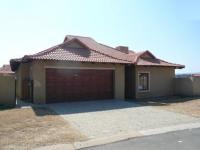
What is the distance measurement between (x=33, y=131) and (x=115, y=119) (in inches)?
148

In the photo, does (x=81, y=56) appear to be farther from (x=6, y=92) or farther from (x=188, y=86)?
(x=188, y=86)

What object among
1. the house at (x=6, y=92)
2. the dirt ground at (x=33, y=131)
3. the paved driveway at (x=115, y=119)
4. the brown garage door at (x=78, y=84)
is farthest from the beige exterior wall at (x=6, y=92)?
the paved driveway at (x=115, y=119)

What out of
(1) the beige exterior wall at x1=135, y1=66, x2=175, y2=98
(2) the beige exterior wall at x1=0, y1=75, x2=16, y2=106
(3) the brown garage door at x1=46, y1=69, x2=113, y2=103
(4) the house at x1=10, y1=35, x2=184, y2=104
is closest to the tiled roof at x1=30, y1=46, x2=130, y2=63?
(4) the house at x1=10, y1=35, x2=184, y2=104

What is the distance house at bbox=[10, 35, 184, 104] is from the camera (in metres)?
15.4

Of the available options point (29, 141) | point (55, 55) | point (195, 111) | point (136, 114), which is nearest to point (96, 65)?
point (55, 55)

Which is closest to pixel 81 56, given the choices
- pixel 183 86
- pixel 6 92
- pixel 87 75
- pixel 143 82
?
pixel 87 75

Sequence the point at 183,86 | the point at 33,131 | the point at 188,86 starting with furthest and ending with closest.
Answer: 1. the point at 183,86
2. the point at 188,86
3. the point at 33,131

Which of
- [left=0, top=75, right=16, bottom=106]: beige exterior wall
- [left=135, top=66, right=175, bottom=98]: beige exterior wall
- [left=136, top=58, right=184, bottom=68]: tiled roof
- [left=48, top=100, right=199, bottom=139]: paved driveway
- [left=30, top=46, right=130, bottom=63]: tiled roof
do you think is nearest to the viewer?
[left=48, top=100, right=199, bottom=139]: paved driveway

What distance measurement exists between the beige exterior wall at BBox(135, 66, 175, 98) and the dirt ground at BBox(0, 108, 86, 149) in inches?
398

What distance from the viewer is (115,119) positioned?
10789 millimetres

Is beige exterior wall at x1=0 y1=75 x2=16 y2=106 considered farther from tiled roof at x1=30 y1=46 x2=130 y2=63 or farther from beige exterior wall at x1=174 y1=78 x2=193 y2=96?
beige exterior wall at x1=174 y1=78 x2=193 y2=96

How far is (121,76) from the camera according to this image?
712 inches

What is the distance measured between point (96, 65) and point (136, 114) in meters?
6.13

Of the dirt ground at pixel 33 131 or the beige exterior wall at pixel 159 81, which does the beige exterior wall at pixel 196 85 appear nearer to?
the beige exterior wall at pixel 159 81
